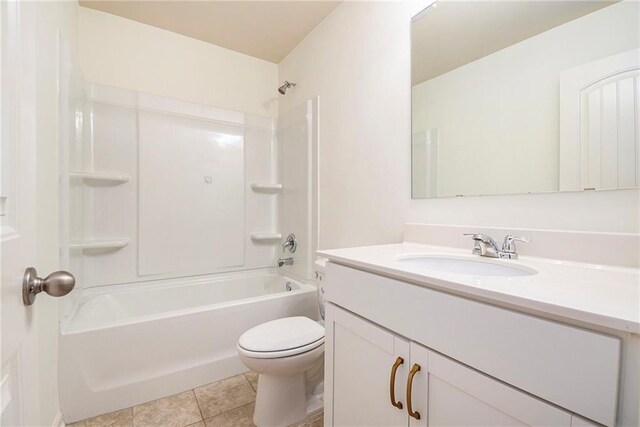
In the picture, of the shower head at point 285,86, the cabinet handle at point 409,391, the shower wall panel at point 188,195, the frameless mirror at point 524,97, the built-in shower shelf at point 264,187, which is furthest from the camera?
the built-in shower shelf at point 264,187

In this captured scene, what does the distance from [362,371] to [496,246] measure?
0.65 metres

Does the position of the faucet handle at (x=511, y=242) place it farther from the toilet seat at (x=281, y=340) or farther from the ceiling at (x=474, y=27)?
the toilet seat at (x=281, y=340)

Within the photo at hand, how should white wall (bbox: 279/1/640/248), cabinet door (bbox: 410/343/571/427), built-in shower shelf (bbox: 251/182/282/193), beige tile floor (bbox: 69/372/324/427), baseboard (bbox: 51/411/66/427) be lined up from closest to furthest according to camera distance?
1. cabinet door (bbox: 410/343/571/427)
2. white wall (bbox: 279/1/640/248)
3. baseboard (bbox: 51/411/66/427)
4. beige tile floor (bbox: 69/372/324/427)
5. built-in shower shelf (bbox: 251/182/282/193)

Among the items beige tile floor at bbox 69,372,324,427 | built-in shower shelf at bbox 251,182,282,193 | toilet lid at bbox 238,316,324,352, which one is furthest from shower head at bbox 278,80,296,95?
beige tile floor at bbox 69,372,324,427

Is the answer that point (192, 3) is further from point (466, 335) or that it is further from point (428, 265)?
point (466, 335)

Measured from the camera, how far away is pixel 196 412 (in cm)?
141

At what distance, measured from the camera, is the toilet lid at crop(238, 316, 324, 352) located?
1.25 meters

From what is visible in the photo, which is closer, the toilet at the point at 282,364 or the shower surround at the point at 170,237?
the toilet at the point at 282,364

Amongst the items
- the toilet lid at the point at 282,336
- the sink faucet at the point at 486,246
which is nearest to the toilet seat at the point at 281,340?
the toilet lid at the point at 282,336

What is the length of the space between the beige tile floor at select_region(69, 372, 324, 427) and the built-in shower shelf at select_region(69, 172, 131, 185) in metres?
1.41

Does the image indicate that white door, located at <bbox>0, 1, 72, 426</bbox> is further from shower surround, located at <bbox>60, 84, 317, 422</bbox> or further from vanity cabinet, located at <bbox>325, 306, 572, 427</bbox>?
shower surround, located at <bbox>60, 84, 317, 422</bbox>

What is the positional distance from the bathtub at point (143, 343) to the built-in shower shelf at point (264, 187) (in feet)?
3.29

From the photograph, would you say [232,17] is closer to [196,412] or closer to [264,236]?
[264,236]

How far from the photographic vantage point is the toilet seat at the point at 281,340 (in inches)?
48.5
